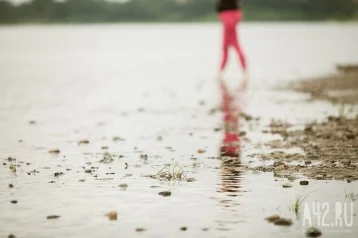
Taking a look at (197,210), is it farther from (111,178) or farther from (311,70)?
(311,70)

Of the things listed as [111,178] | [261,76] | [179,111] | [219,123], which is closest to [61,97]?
[179,111]

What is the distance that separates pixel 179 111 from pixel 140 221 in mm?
9153

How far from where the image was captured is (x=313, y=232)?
20.3ft

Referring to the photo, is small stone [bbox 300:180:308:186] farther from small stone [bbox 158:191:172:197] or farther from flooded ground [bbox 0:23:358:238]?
small stone [bbox 158:191:172:197]

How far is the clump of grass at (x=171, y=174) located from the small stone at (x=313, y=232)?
2323 mm

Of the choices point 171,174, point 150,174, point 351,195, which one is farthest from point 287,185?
point 150,174

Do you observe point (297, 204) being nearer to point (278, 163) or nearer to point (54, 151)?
point (278, 163)

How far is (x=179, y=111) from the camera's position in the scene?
619 inches

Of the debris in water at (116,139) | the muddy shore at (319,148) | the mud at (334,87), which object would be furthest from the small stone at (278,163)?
the mud at (334,87)

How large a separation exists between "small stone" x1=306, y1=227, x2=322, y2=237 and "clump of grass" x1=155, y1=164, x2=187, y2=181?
2.32m

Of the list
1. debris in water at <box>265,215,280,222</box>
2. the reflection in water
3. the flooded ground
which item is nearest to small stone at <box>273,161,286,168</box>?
the flooded ground

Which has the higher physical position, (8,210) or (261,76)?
(261,76)

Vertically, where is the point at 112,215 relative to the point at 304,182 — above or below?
below

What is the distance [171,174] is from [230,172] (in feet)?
2.34
